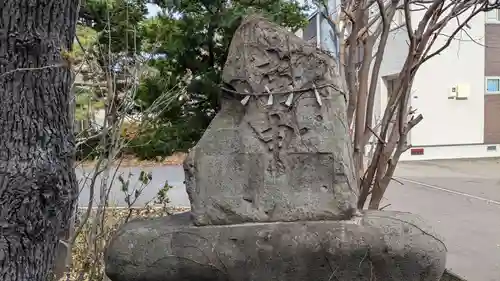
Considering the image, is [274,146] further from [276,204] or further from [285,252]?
[285,252]

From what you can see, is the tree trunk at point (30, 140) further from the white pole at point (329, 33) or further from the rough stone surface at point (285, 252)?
the white pole at point (329, 33)

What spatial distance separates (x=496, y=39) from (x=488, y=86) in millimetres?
1358

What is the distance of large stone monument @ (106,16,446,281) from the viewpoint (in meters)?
2.93

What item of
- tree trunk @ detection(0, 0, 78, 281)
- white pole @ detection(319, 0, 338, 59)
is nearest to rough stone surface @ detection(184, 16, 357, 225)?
tree trunk @ detection(0, 0, 78, 281)

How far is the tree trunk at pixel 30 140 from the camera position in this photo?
5.52ft

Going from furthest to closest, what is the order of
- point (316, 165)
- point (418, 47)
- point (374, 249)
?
point (418, 47) < point (316, 165) < point (374, 249)

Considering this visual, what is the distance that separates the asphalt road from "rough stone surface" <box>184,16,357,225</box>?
202 cm

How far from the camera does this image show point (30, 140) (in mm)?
1722

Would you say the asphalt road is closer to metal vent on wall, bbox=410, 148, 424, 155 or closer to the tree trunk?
metal vent on wall, bbox=410, 148, 424, 155

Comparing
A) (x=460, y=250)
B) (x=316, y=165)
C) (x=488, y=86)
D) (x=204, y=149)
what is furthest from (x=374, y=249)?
(x=488, y=86)

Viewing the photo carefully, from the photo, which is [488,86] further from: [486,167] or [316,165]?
[316,165]

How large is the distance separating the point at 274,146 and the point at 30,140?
65.8 inches

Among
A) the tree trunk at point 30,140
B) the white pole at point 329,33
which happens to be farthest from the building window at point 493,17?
the tree trunk at point 30,140

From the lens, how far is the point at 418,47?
432 centimetres
